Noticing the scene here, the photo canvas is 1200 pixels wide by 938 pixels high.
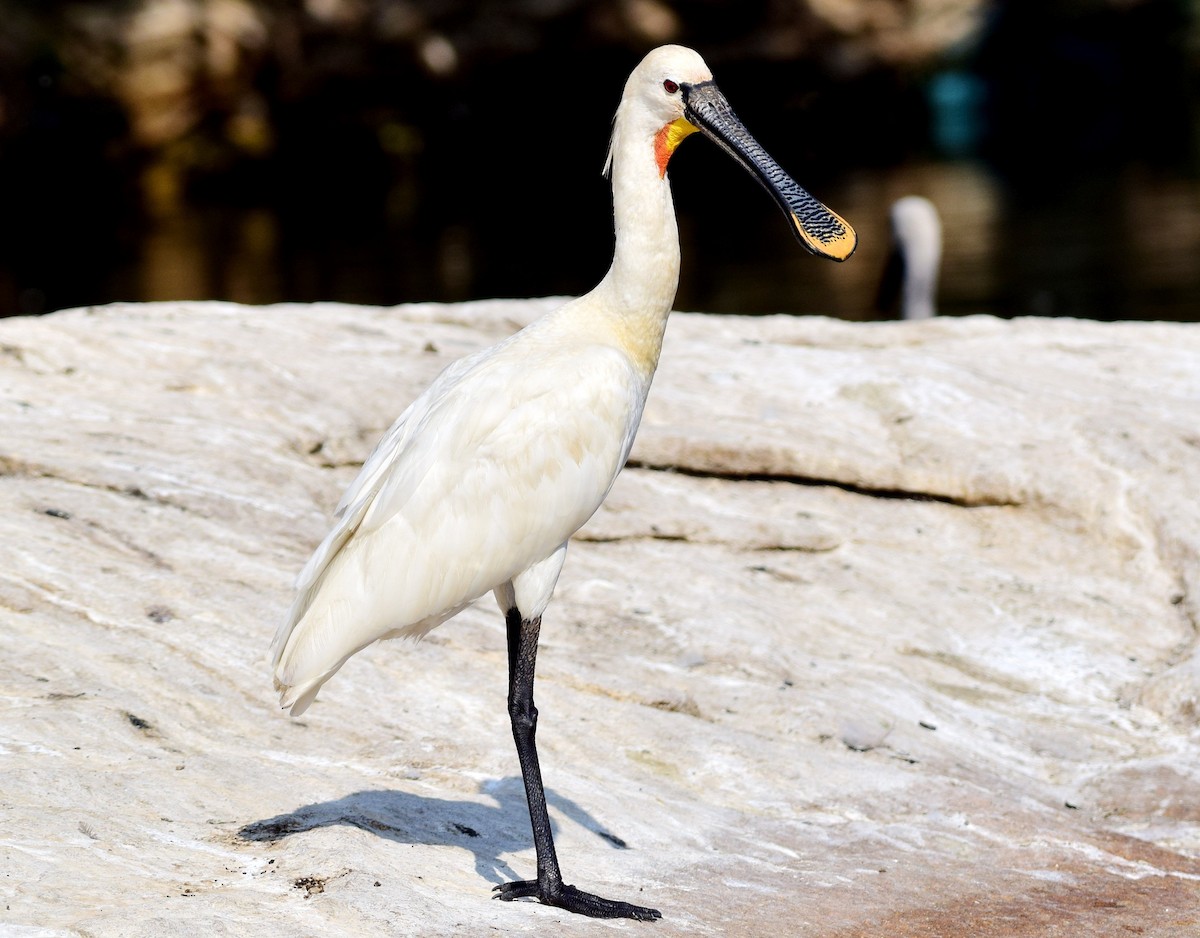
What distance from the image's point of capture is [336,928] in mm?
4273

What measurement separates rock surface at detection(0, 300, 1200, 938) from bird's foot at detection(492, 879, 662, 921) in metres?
0.07

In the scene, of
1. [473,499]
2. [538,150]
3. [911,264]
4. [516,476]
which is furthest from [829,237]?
[538,150]

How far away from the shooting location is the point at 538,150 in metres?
44.7

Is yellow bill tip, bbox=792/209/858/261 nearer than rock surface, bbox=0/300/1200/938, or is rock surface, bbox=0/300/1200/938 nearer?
rock surface, bbox=0/300/1200/938

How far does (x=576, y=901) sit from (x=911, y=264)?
41.8 ft

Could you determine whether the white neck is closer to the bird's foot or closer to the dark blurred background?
the bird's foot

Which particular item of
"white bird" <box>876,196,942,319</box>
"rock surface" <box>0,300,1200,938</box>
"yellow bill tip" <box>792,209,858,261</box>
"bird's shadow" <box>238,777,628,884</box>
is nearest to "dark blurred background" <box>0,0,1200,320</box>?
"white bird" <box>876,196,942,319</box>

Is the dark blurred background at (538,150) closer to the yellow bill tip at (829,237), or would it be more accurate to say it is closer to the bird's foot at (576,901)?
the yellow bill tip at (829,237)

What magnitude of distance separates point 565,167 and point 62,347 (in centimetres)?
3475

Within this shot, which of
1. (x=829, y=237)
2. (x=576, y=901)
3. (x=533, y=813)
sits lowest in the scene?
(x=576, y=901)

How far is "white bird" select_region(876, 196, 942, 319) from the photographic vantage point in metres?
16.4

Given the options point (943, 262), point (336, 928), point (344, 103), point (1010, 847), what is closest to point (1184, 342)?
point (1010, 847)

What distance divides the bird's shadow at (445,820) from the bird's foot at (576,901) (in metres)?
0.17

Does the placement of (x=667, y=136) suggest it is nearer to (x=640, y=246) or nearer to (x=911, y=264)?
(x=640, y=246)
